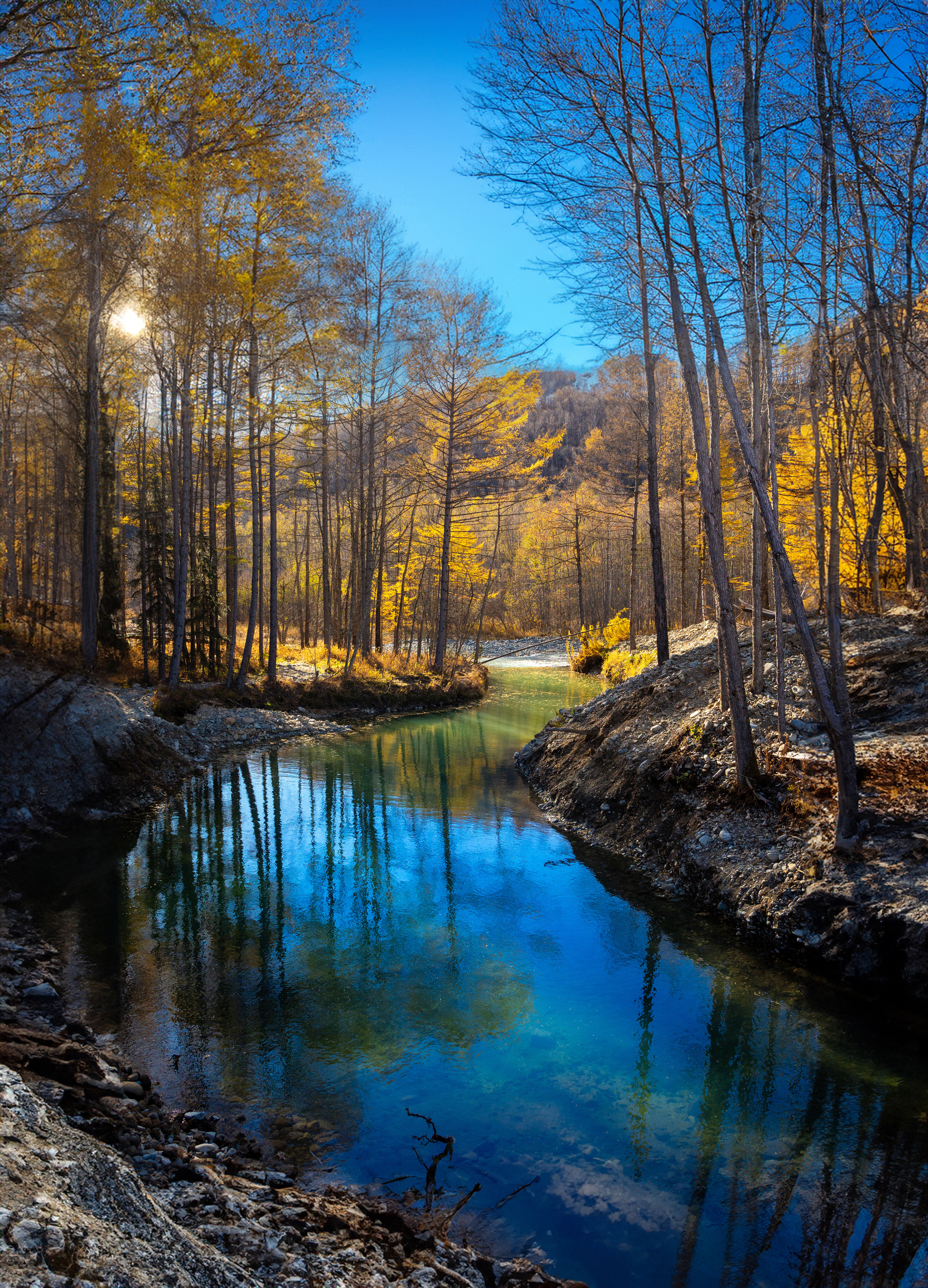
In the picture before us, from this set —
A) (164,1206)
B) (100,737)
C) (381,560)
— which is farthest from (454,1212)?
(381,560)

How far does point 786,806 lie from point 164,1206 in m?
5.53

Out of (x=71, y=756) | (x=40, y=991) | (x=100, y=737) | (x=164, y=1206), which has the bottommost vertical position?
(x=40, y=991)

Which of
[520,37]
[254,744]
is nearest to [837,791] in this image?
[520,37]

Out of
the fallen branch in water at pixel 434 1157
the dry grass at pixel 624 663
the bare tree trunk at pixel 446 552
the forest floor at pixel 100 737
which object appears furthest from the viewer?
the bare tree trunk at pixel 446 552

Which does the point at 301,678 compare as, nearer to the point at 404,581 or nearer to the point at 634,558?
the point at 404,581

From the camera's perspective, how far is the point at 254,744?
14266 millimetres

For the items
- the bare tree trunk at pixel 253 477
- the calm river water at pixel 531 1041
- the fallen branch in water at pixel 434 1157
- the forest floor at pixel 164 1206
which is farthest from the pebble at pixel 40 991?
the bare tree trunk at pixel 253 477

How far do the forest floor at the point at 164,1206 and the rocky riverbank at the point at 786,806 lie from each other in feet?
11.1

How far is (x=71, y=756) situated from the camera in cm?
955

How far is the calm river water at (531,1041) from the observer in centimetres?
335

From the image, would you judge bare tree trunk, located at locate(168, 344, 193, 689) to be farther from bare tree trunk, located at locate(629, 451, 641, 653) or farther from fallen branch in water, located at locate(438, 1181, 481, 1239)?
fallen branch in water, located at locate(438, 1181, 481, 1239)

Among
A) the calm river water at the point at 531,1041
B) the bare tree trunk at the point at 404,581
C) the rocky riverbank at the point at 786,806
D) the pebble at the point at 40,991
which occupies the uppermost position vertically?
the bare tree trunk at the point at 404,581

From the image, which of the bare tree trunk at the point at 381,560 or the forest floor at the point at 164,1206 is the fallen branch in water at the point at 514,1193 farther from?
the bare tree trunk at the point at 381,560

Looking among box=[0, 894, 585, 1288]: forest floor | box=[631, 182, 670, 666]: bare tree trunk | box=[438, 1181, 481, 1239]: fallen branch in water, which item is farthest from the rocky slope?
box=[631, 182, 670, 666]: bare tree trunk
